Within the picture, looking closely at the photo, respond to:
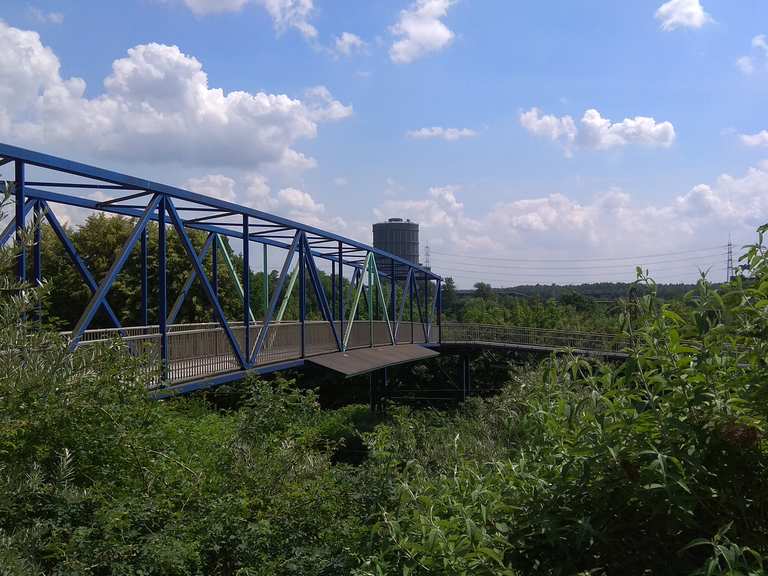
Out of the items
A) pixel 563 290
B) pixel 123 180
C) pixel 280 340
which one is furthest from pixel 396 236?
pixel 123 180

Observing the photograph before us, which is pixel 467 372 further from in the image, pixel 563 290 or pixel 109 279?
pixel 563 290

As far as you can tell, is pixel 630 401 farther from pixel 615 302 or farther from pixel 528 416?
pixel 528 416

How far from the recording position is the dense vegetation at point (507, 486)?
2.50 m

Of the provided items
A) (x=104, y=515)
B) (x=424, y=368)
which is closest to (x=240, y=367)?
(x=104, y=515)

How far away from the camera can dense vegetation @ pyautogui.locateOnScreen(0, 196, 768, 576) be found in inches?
98.3

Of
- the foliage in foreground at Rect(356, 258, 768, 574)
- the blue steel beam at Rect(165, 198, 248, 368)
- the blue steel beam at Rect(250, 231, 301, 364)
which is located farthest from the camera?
the blue steel beam at Rect(250, 231, 301, 364)

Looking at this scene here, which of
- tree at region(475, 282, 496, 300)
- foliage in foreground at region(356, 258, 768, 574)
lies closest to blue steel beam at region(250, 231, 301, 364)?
foliage in foreground at region(356, 258, 768, 574)

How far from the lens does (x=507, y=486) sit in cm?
315

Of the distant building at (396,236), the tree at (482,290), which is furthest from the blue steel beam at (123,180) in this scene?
the tree at (482,290)

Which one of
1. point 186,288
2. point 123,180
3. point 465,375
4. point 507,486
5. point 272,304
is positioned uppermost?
point 123,180

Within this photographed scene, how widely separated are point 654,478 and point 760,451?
46cm

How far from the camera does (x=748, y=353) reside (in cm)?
255

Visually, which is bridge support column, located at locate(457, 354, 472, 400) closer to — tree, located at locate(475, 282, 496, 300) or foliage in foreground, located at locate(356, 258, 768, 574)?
foliage in foreground, located at locate(356, 258, 768, 574)

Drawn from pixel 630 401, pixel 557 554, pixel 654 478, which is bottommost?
pixel 557 554
